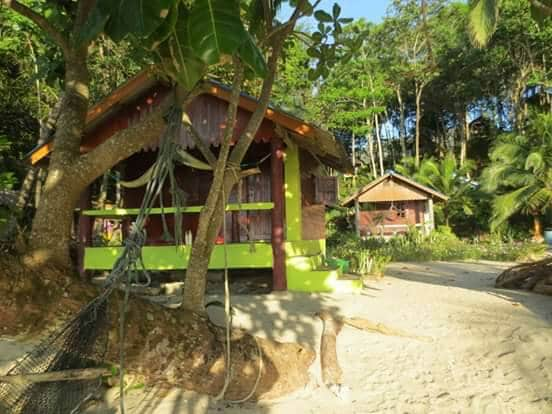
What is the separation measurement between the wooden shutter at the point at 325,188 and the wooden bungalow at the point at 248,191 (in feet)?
0.08

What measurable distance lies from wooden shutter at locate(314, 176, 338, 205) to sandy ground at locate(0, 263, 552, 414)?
3.20 m

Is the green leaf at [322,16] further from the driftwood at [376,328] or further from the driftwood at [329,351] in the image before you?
the driftwood at [376,328]

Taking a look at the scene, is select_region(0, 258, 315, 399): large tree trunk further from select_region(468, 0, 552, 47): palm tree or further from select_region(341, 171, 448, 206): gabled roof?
select_region(341, 171, 448, 206): gabled roof

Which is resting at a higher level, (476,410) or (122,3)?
(122,3)

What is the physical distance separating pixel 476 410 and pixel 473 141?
35.6 metres

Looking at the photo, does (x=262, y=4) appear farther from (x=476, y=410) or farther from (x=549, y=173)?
(x=549, y=173)

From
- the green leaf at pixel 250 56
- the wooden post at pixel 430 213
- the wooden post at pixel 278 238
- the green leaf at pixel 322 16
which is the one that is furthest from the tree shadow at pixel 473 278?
the wooden post at pixel 430 213

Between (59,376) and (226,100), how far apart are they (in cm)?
586

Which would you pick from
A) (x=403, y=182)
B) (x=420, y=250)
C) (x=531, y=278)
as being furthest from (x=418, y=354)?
(x=403, y=182)

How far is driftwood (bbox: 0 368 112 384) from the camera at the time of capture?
2566mm

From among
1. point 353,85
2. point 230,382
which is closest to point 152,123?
point 230,382

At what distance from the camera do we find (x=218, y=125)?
7535 millimetres

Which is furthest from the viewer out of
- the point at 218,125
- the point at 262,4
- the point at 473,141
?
the point at 473,141

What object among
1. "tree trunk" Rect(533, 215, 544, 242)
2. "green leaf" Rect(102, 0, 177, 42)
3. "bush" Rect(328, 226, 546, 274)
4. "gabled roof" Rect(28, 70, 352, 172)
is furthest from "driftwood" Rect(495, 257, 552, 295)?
"tree trunk" Rect(533, 215, 544, 242)
